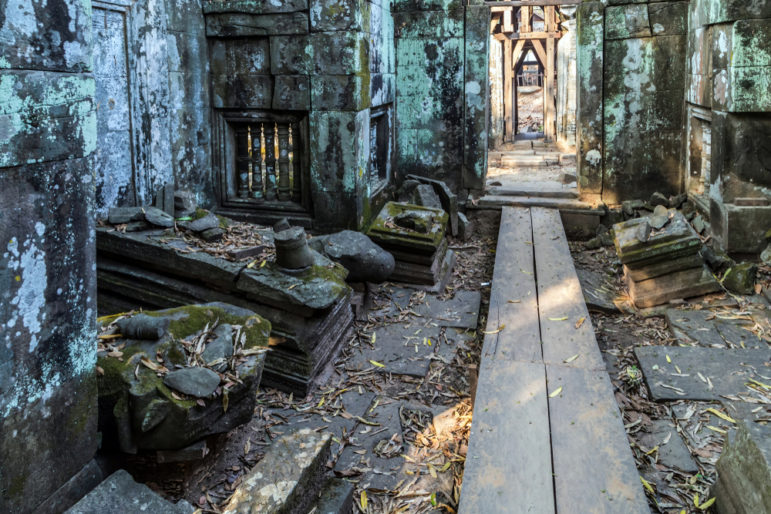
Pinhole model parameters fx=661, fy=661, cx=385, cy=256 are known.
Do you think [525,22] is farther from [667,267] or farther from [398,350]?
[398,350]

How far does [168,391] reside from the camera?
2.99 meters

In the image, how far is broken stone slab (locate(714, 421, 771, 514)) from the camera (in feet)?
8.74

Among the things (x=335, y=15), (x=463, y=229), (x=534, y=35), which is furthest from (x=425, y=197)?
(x=534, y=35)

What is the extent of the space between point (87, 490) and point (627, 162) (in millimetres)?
7766

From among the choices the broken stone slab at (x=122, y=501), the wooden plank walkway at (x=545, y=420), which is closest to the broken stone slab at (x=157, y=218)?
the wooden plank walkway at (x=545, y=420)

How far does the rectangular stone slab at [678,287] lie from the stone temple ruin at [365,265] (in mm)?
29

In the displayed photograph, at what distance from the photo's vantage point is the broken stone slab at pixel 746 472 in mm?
2664

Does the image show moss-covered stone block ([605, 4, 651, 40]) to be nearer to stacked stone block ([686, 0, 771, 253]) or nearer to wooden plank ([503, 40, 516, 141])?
stacked stone block ([686, 0, 771, 253])

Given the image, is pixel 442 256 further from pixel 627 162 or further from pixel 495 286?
pixel 627 162

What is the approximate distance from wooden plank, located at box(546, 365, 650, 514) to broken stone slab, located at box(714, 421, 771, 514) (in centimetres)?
40

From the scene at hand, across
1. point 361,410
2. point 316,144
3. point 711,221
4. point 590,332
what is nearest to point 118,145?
point 316,144

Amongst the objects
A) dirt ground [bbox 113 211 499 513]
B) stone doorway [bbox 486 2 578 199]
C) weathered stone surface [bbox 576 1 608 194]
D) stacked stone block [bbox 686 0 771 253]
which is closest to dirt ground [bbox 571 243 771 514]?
stacked stone block [bbox 686 0 771 253]

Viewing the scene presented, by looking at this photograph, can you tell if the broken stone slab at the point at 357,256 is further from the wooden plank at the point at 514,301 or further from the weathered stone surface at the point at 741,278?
the weathered stone surface at the point at 741,278

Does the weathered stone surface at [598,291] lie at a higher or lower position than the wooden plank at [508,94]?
lower
